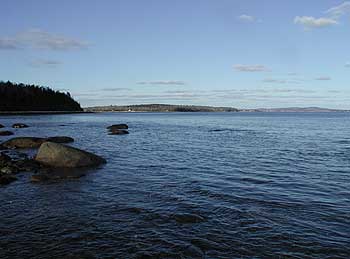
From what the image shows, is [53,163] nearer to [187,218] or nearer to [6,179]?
[6,179]

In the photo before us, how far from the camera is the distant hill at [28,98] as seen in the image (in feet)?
488

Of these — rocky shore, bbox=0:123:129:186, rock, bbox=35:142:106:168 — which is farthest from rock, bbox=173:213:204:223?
rock, bbox=35:142:106:168

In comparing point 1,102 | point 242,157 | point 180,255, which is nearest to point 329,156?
point 242,157

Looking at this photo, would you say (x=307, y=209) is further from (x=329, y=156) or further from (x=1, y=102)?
(x=1, y=102)

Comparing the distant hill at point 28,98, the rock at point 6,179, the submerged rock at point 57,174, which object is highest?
the distant hill at point 28,98

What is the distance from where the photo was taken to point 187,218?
11.8 metres

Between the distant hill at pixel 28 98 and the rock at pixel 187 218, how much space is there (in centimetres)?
15114

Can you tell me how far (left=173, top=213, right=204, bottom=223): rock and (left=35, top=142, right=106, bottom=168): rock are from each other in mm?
11262

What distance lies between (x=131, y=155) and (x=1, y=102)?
137212 millimetres

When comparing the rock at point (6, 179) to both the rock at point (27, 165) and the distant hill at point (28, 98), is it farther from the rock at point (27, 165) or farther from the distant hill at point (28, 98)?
the distant hill at point (28, 98)

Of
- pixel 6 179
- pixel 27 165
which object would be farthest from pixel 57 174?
pixel 27 165

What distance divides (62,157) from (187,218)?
12.3m

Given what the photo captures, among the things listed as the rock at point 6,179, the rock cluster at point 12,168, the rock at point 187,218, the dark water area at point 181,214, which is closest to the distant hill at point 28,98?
the rock cluster at point 12,168

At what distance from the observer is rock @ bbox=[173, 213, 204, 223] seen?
1160 cm
